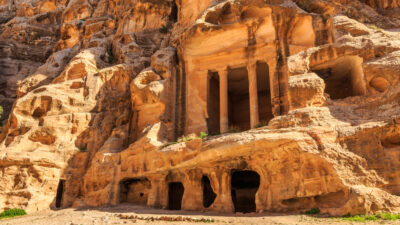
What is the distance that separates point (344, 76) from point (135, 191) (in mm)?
13928

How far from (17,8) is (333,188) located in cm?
4866

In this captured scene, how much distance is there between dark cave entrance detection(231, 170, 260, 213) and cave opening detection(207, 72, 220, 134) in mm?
3494

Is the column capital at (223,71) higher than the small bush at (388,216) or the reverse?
higher

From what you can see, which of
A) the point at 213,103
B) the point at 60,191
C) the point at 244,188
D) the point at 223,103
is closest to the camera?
the point at 60,191

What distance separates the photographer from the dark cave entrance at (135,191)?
1922cm

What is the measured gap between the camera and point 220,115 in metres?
21.2

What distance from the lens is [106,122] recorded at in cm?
2302

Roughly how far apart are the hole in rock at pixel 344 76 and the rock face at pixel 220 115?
0.39 feet

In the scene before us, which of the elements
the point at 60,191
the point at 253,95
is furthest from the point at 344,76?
the point at 60,191

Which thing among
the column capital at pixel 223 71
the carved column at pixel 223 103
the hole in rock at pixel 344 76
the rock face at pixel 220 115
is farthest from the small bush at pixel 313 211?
the column capital at pixel 223 71

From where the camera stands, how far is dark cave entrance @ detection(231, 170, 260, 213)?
20.5 meters

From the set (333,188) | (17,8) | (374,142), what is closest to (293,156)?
(333,188)

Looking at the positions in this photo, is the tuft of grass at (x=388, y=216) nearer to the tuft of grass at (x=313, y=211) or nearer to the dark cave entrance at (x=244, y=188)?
the tuft of grass at (x=313, y=211)

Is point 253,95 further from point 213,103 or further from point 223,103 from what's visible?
point 213,103
